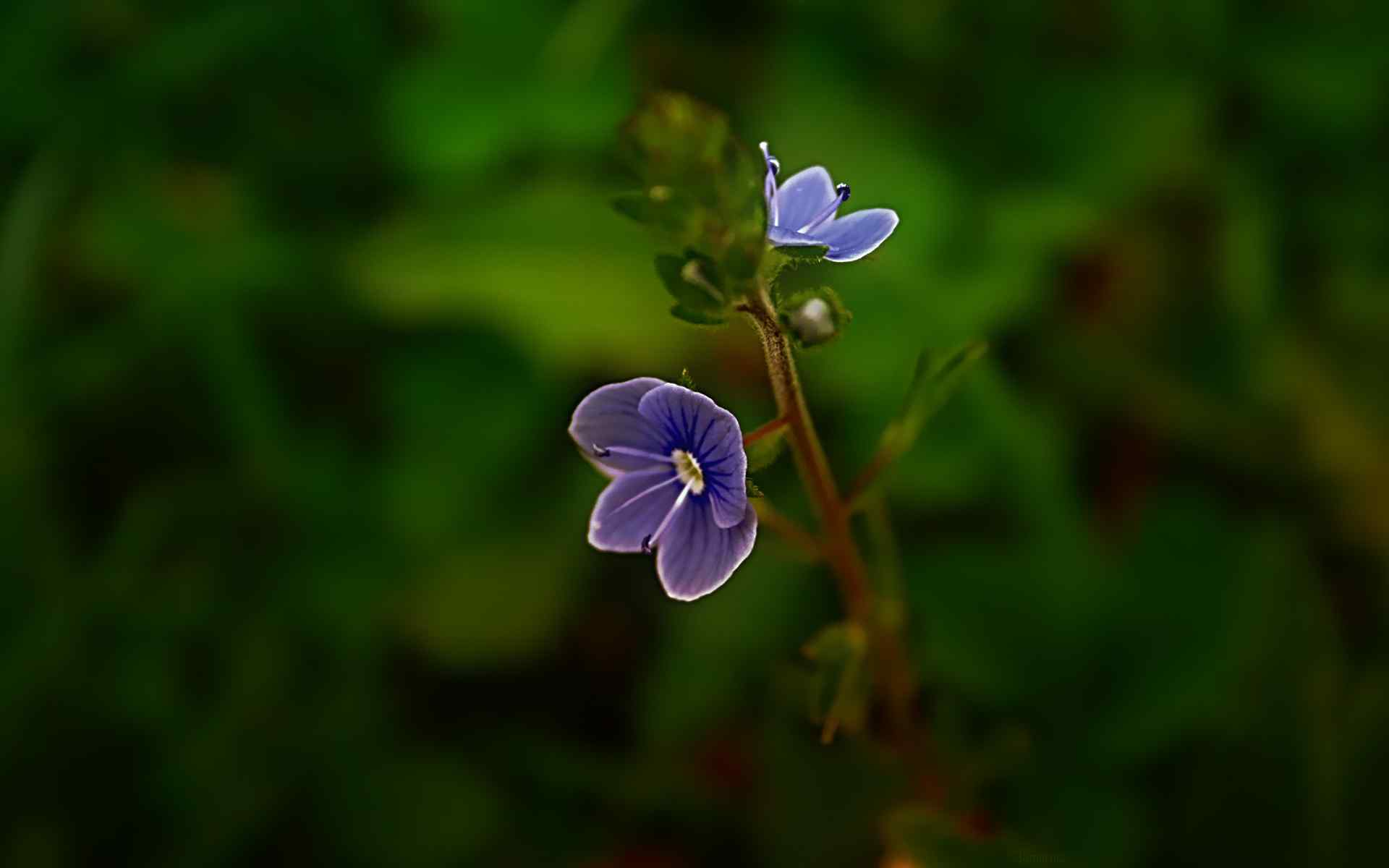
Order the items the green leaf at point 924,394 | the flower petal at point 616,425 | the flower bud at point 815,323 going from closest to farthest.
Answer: the flower bud at point 815,323, the flower petal at point 616,425, the green leaf at point 924,394

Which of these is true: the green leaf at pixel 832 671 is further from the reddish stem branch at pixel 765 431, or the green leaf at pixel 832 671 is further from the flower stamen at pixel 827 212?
the flower stamen at pixel 827 212

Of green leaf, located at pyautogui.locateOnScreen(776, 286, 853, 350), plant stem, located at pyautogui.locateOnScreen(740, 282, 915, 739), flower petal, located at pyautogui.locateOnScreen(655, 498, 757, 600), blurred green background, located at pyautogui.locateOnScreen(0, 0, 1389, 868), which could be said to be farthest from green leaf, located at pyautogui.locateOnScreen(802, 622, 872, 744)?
blurred green background, located at pyautogui.locateOnScreen(0, 0, 1389, 868)

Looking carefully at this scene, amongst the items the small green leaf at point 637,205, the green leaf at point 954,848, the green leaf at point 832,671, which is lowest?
the green leaf at point 954,848

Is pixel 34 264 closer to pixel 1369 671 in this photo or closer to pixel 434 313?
pixel 434 313

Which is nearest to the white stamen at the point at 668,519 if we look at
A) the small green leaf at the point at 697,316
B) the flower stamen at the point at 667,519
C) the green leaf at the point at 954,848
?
the flower stamen at the point at 667,519

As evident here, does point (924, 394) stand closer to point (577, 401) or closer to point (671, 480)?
point (671, 480)

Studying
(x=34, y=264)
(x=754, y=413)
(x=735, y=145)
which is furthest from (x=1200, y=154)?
(x=34, y=264)

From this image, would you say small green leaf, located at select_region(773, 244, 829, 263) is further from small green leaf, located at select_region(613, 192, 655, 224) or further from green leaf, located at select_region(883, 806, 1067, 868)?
green leaf, located at select_region(883, 806, 1067, 868)
